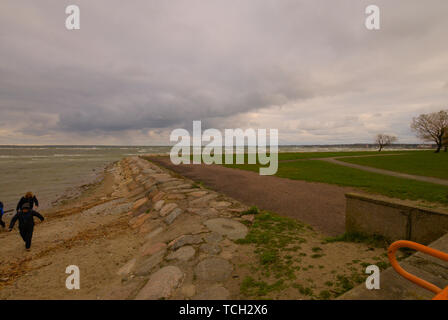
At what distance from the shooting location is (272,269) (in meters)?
3.32

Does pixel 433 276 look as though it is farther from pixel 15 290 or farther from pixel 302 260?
pixel 15 290

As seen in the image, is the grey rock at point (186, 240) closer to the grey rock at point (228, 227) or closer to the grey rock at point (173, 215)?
the grey rock at point (228, 227)

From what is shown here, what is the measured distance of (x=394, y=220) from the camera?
3.88 meters

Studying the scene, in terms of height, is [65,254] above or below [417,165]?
below

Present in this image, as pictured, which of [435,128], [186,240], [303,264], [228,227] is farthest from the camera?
[435,128]

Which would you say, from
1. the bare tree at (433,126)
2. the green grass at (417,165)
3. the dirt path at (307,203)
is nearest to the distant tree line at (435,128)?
the bare tree at (433,126)

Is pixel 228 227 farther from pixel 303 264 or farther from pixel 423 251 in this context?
pixel 423 251

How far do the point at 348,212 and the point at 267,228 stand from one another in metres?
2.08

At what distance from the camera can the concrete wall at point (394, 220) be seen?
3.49 m

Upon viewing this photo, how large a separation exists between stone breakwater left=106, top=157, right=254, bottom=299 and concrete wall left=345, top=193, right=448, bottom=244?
2.80 metres

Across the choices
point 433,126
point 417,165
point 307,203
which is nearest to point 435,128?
point 433,126

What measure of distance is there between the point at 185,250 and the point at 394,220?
4569 mm

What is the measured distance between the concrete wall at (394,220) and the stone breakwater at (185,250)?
2.80 metres

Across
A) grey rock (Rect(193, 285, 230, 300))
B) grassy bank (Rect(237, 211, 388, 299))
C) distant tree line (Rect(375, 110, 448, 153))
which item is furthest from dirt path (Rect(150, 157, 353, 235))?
distant tree line (Rect(375, 110, 448, 153))
